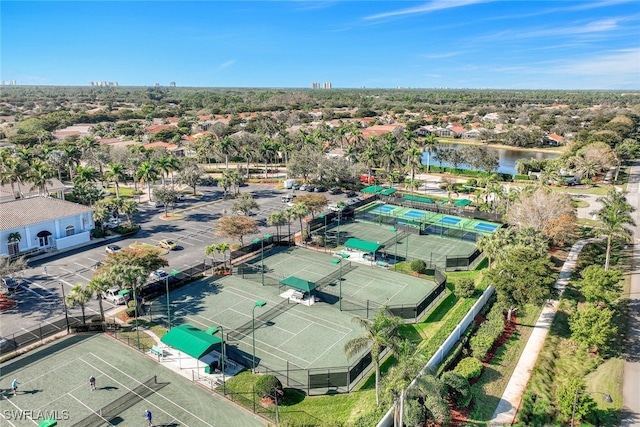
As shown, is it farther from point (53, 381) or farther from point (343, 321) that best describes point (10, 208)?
point (343, 321)

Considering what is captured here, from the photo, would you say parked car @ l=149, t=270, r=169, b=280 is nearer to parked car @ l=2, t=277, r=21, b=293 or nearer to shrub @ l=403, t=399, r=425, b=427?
parked car @ l=2, t=277, r=21, b=293

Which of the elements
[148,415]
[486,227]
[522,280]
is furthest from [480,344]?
[486,227]

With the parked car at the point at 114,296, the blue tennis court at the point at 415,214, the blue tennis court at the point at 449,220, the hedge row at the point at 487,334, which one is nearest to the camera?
the hedge row at the point at 487,334

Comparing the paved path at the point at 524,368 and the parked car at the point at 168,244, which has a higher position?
the parked car at the point at 168,244

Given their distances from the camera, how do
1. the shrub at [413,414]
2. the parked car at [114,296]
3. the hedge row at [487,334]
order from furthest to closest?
the parked car at [114,296], the hedge row at [487,334], the shrub at [413,414]

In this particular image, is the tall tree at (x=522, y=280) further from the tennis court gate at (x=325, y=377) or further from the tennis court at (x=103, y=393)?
the tennis court at (x=103, y=393)

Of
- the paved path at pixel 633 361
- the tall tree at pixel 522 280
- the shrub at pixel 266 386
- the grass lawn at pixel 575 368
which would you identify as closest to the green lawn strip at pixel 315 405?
the shrub at pixel 266 386

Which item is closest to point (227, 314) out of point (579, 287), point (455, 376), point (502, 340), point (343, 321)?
point (343, 321)
